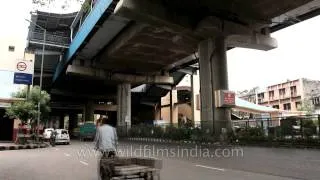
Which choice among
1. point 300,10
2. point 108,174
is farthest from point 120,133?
point 108,174

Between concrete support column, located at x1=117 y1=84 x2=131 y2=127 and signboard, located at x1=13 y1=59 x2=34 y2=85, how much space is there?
17.8 metres

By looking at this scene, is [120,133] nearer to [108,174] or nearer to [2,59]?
[2,59]

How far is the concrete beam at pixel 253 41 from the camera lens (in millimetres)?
30438

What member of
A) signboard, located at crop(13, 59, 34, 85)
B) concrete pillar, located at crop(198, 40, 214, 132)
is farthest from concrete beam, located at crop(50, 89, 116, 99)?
concrete pillar, located at crop(198, 40, 214, 132)

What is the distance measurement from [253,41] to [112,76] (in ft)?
78.8

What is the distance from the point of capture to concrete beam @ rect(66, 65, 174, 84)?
4722 cm

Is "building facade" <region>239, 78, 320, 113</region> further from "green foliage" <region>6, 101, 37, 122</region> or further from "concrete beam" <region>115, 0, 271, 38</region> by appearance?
"green foliage" <region>6, 101, 37, 122</region>

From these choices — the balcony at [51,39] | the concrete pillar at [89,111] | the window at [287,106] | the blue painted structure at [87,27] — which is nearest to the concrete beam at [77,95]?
the concrete pillar at [89,111]

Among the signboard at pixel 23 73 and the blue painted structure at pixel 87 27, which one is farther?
the signboard at pixel 23 73

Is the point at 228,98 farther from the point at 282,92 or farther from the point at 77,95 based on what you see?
the point at 282,92

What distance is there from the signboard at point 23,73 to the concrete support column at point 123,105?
700 inches

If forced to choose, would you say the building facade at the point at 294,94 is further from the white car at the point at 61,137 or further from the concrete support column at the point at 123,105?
the white car at the point at 61,137

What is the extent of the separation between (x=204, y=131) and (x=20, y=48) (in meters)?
33.0

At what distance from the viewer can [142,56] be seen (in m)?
43.6
